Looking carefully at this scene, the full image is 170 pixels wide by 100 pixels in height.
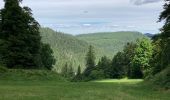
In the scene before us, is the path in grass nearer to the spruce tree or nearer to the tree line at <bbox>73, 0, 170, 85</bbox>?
the tree line at <bbox>73, 0, 170, 85</bbox>

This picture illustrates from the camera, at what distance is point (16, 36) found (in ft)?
217

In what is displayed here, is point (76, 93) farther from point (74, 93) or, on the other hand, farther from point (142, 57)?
point (142, 57)

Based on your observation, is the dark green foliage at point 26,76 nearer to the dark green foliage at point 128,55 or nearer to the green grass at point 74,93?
the green grass at point 74,93

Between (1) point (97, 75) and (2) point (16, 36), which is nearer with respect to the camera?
(2) point (16, 36)

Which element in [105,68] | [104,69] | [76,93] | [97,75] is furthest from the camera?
[105,68]

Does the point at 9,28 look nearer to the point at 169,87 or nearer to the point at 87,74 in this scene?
the point at 169,87

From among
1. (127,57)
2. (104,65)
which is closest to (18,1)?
(127,57)

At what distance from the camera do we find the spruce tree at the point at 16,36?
65250 millimetres

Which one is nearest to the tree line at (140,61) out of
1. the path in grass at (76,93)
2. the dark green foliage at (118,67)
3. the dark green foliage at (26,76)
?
the dark green foliage at (118,67)

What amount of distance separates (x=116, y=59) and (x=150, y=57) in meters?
31.9

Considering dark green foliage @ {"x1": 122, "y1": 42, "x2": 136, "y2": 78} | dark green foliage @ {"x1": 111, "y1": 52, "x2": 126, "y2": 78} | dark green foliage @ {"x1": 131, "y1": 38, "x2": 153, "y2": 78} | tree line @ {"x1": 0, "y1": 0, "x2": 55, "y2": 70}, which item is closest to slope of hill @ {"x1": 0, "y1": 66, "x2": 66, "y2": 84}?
tree line @ {"x1": 0, "y1": 0, "x2": 55, "y2": 70}

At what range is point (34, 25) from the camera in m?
69.3

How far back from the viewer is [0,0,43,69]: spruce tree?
2569 inches

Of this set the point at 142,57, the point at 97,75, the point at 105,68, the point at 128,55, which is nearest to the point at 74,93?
the point at 142,57
